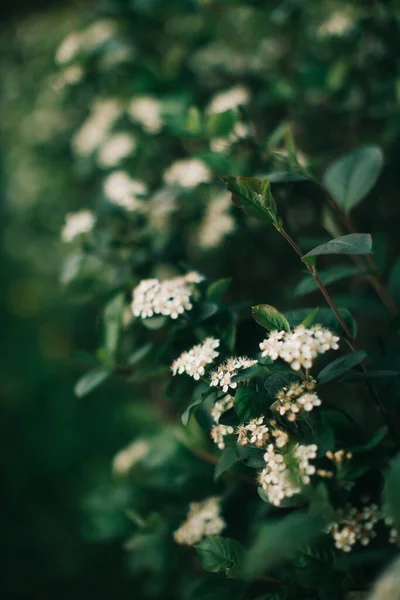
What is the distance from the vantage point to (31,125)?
2.12m

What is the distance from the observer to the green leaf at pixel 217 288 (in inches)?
35.1

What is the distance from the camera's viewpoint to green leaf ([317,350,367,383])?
0.72 m

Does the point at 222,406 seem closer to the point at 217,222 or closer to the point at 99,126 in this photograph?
the point at 217,222

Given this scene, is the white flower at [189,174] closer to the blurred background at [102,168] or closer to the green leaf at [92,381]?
the blurred background at [102,168]

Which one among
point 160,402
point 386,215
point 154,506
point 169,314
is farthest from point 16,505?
point 386,215

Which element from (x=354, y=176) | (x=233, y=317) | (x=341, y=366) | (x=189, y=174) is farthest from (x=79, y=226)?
(x=341, y=366)

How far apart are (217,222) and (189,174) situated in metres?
0.14

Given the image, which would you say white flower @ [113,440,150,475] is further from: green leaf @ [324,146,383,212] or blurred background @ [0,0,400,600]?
green leaf @ [324,146,383,212]

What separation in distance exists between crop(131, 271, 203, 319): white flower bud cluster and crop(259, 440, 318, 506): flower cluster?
28 cm

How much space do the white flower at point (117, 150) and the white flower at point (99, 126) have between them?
8 cm

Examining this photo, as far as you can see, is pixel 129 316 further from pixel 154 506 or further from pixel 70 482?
pixel 70 482

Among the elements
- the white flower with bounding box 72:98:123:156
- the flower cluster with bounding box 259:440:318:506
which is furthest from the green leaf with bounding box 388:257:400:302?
the white flower with bounding box 72:98:123:156

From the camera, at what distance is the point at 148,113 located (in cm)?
144

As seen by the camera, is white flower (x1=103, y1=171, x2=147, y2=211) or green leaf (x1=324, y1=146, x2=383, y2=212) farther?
white flower (x1=103, y1=171, x2=147, y2=211)
